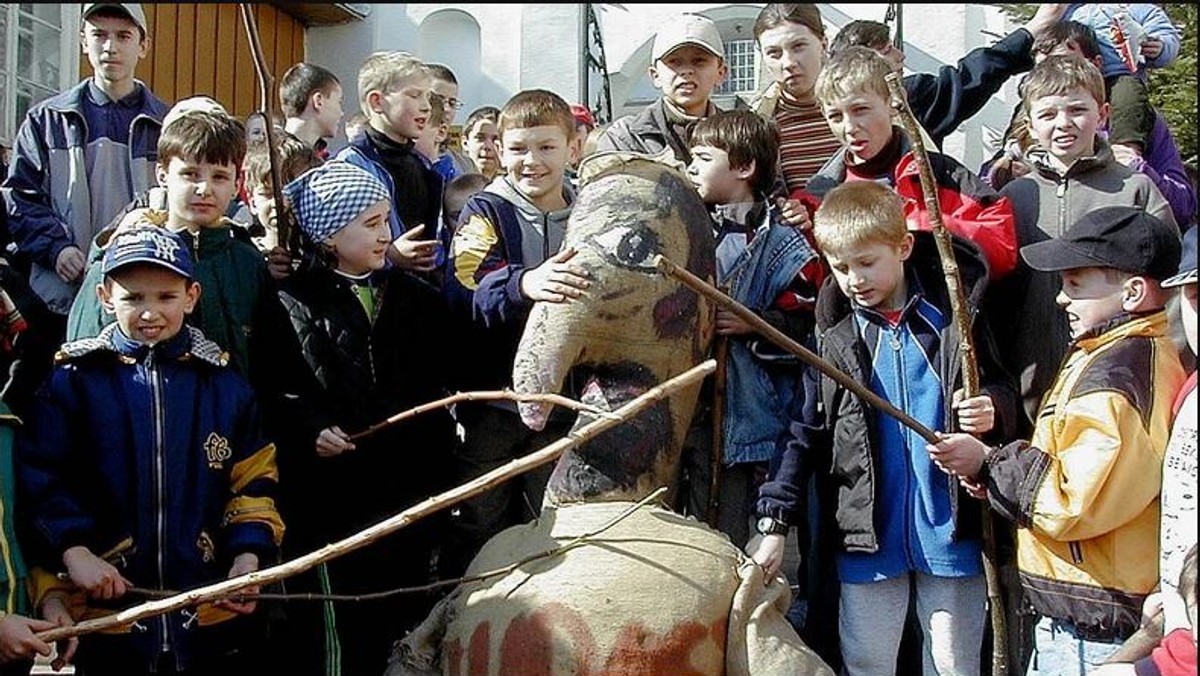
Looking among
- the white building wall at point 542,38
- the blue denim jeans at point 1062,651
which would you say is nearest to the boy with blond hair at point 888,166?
the blue denim jeans at point 1062,651

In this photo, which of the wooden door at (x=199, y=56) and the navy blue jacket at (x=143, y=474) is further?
the wooden door at (x=199, y=56)

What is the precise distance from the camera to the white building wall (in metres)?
13.8

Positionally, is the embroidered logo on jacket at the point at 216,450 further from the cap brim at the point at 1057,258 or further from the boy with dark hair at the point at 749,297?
the cap brim at the point at 1057,258

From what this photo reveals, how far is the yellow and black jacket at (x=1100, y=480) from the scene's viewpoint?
2717 millimetres

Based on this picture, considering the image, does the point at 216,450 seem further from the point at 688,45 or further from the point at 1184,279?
the point at 1184,279

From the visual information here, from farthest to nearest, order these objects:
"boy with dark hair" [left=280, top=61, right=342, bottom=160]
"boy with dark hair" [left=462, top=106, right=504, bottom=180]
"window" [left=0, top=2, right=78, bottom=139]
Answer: "window" [left=0, top=2, right=78, bottom=139] → "boy with dark hair" [left=462, top=106, right=504, bottom=180] → "boy with dark hair" [left=280, top=61, right=342, bottom=160]

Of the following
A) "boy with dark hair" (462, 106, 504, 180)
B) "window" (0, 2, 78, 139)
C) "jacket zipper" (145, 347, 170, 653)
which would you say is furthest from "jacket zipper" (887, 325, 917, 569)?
"window" (0, 2, 78, 139)

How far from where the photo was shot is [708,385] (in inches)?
128

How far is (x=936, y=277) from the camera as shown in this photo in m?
3.29

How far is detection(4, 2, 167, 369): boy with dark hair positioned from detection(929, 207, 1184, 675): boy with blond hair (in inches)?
109

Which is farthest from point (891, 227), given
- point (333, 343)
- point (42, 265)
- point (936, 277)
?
point (42, 265)

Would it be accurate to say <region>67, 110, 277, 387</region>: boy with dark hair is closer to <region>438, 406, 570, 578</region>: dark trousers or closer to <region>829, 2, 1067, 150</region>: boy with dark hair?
<region>438, 406, 570, 578</region>: dark trousers

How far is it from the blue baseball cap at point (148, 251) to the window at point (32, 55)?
21.7 ft

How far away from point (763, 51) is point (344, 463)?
1.98 metres
